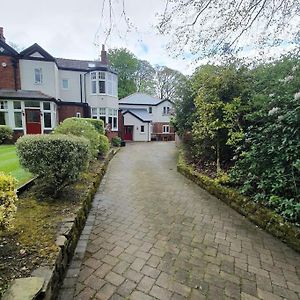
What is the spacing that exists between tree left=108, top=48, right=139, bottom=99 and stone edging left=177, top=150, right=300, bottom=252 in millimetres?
37098

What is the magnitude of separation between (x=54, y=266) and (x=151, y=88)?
150 feet

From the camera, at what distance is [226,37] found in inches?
221

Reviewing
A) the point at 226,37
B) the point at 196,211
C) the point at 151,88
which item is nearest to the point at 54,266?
the point at 196,211

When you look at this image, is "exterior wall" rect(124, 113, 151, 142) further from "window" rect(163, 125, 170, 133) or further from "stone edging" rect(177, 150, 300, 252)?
"stone edging" rect(177, 150, 300, 252)

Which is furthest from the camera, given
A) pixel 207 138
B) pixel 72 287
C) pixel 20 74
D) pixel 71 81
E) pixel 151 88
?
pixel 151 88

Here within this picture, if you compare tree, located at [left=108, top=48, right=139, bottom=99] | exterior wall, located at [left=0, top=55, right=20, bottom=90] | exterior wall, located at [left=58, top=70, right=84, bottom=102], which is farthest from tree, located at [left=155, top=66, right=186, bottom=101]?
exterior wall, located at [left=0, top=55, right=20, bottom=90]

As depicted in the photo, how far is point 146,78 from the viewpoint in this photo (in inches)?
1817

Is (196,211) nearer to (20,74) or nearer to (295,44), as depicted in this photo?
(295,44)

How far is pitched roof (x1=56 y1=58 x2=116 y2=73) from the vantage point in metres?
21.3

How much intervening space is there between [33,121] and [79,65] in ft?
26.8

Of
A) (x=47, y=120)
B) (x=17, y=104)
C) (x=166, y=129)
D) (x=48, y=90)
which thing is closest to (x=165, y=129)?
(x=166, y=129)

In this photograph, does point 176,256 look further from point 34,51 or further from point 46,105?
point 34,51

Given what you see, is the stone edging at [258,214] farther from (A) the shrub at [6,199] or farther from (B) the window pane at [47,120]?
(B) the window pane at [47,120]

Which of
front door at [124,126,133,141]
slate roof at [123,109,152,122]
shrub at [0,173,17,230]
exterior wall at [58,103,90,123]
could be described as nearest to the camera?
shrub at [0,173,17,230]
